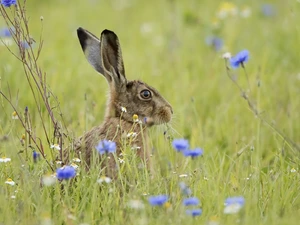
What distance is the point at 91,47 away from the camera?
5801 millimetres

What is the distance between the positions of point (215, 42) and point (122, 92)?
120 inches

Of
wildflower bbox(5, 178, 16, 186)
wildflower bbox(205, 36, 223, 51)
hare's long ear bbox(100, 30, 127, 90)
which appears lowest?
wildflower bbox(5, 178, 16, 186)

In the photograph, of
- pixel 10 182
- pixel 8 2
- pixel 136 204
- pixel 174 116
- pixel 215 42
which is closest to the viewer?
pixel 136 204

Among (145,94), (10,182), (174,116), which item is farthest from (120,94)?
(10,182)

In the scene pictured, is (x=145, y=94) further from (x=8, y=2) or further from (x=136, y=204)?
(x=136, y=204)

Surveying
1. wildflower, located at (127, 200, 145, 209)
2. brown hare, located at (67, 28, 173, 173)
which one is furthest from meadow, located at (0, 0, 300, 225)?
brown hare, located at (67, 28, 173, 173)

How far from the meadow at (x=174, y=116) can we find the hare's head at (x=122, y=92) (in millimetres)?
181

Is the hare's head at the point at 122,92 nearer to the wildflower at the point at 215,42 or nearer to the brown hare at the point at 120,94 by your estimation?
the brown hare at the point at 120,94

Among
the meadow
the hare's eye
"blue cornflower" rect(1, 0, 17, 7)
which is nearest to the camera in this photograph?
the meadow

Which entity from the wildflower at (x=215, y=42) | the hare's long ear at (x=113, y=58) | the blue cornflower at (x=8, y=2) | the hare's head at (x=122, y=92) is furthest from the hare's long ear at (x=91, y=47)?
the wildflower at (x=215, y=42)

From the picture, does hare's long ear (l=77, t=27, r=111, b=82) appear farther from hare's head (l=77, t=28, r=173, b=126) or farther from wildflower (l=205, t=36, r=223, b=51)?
wildflower (l=205, t=36, r=223, b=51)

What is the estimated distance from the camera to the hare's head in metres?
5.73

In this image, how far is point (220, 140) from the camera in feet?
20.9

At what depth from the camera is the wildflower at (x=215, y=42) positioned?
28.1 feet
